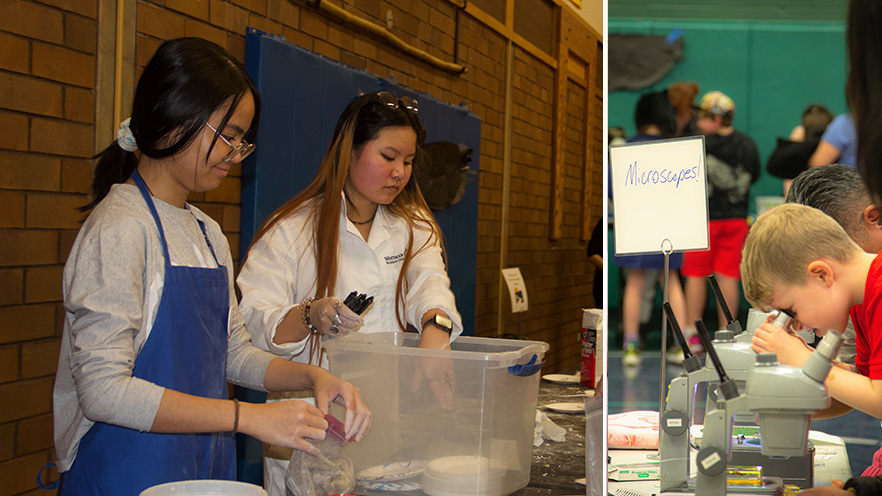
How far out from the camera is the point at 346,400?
42.4 inches

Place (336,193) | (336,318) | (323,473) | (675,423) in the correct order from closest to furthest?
1. (675,423)
2. (323,473)
3. (336,318)
4. (336,193)

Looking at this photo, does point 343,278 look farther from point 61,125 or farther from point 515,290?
point 515,290

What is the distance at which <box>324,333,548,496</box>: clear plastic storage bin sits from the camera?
1.05 metres

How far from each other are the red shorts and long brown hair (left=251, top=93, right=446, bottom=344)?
99 cm

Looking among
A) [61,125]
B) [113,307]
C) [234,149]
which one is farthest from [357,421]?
[61,125]

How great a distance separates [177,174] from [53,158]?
2.72ft

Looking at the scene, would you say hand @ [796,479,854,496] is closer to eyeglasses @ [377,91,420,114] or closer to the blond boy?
the blond boy

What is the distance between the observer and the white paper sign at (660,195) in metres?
0.70

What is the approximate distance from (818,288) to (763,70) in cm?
22

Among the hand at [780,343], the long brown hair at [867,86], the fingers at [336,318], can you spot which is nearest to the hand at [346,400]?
the fingers at [336,318]

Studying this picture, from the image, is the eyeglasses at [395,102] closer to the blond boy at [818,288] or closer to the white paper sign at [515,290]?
the blond boy at [818,288]

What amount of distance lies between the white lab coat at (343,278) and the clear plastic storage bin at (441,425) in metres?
0.35

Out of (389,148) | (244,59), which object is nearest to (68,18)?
(244,59)

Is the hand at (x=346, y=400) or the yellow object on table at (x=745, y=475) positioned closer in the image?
the yellow object on table at (x=745, y=475)
